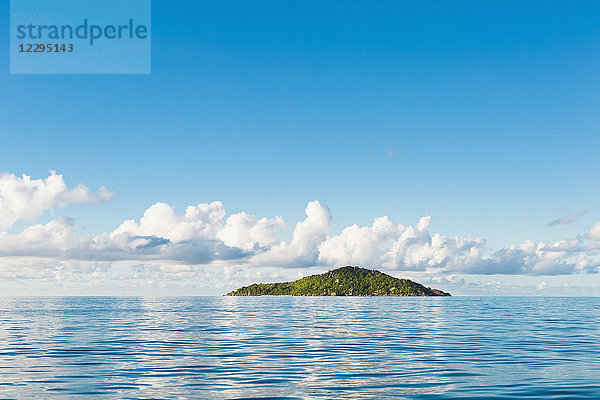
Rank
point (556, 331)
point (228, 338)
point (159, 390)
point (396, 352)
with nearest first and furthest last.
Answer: point (159, 390)
point (396, 352)
point (228, 338)
point (556, 331)

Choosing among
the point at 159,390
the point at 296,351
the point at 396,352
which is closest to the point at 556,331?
the point at 396,352

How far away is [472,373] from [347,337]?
2601 cm

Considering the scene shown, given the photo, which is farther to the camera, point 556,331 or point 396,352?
point 556,331

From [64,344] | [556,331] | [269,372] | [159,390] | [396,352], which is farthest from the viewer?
[556,331]

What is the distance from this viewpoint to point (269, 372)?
1379 inches

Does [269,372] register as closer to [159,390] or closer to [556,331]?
[159,390]

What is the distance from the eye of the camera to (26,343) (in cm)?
5281

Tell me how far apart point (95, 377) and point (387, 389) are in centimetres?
1671

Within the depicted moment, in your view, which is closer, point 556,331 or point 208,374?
point 208,374

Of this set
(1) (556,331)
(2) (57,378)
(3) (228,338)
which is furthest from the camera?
(1) (556,331)

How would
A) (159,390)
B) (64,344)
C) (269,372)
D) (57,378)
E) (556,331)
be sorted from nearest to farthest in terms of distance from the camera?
1. (159,390)
2. (57,378)
3. (269,372)
4. (64,344)
5. (556,331)

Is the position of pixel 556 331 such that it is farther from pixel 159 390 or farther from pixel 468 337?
pixel 159 390

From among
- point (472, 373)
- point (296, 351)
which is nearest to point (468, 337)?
point (296, 351)

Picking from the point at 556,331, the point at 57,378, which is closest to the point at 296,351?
the point at 57,378
